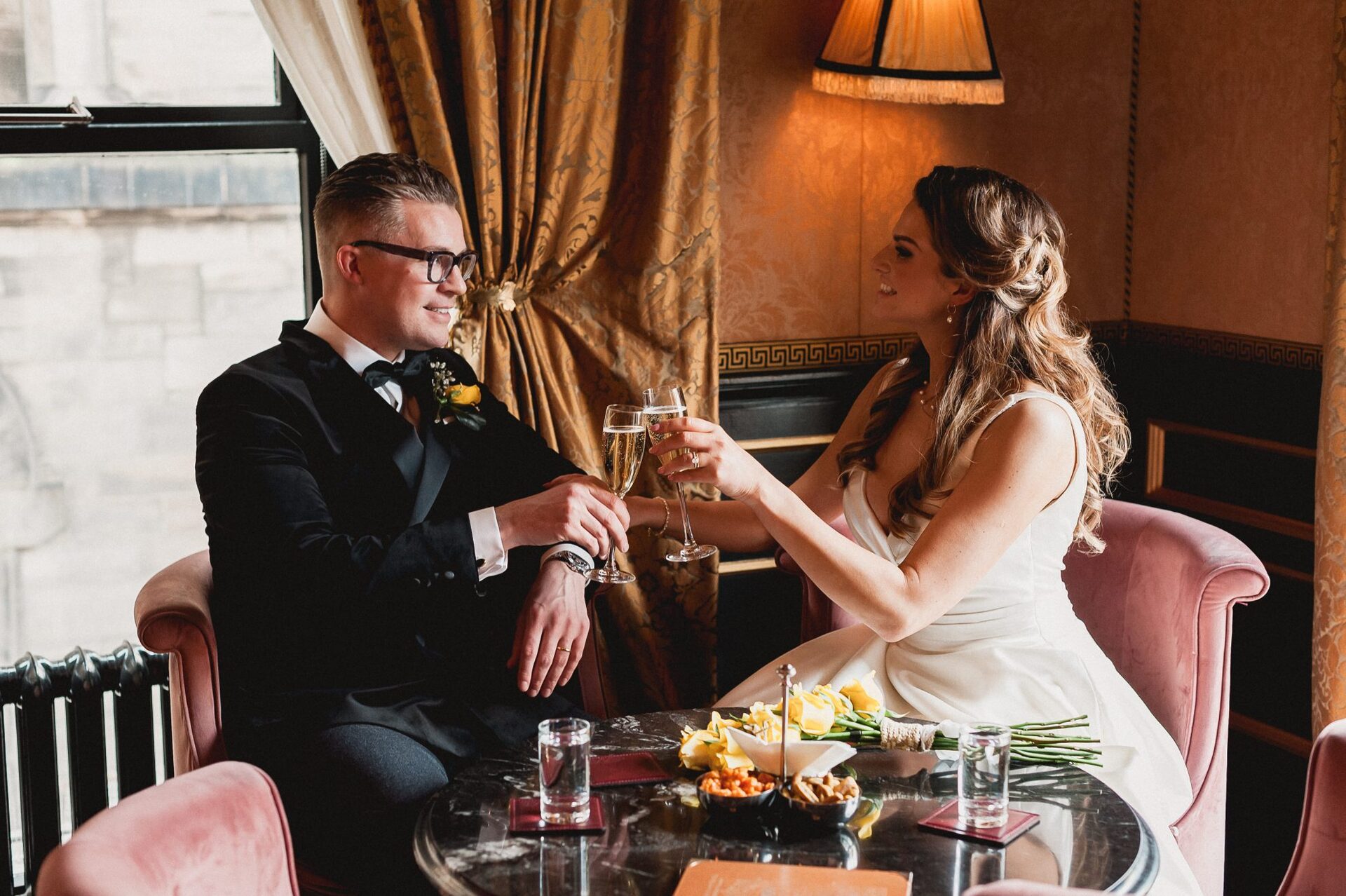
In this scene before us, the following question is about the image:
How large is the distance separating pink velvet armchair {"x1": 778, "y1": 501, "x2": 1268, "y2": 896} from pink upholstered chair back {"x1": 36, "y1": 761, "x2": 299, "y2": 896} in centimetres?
160

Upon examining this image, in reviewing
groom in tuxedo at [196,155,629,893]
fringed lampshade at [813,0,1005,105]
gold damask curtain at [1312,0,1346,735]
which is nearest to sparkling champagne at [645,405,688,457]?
groom in tuxedo at [196,155,629,893]

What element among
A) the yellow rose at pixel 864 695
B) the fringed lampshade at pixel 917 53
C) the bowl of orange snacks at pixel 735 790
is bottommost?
the bowl of orange snacks at pixel 735 790

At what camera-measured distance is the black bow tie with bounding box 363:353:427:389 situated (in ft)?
8.56

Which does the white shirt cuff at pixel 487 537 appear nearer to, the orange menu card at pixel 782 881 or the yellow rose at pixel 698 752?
the yellow rose at pixel 698 752

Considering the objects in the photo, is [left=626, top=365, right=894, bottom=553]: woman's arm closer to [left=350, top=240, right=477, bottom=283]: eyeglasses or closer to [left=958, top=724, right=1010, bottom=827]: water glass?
[left=350, top=240, right=477, bottom=283]: eyeglasses

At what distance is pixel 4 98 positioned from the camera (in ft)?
10.3

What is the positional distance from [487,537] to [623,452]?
16.5 inches

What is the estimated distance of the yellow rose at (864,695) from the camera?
2.07 meters

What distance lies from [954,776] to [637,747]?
484 mm

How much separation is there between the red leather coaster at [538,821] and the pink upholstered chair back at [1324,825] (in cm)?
100

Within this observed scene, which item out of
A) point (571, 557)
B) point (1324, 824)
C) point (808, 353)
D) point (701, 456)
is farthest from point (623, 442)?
point (808, 353)

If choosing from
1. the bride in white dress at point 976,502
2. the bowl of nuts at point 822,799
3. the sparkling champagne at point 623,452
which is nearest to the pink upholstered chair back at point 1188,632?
the bride in white dress at point 976,502

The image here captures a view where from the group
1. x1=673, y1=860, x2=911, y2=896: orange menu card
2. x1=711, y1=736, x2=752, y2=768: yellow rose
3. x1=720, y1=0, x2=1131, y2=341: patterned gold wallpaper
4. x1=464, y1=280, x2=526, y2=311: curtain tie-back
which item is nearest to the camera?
x1=673, y1=860, x2=911, y2=896: orange menu card

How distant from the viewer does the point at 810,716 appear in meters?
1.93
